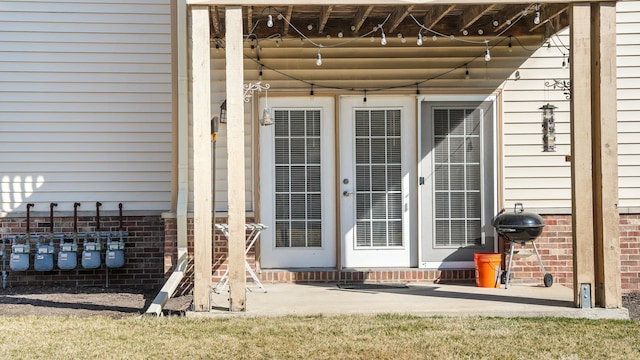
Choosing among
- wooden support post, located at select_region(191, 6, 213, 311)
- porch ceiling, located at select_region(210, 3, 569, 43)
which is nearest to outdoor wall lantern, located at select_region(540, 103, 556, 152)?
porch ceiling, located at select_region(210, 3, 569, 43)

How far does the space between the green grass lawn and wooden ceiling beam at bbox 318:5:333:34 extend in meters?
2.88

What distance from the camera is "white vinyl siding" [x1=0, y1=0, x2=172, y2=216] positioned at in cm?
973

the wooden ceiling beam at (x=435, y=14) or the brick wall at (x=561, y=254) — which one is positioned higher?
the wooden ceiling beam at (x=435, y=14)

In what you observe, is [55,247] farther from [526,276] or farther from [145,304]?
[526,276]

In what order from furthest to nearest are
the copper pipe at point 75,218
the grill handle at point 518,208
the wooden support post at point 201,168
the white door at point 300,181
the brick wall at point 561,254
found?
the copper pipe at point 75,218, the white door at point 300,181, the brick wall at point 561,254, the grill handle at point 518,208, the wooden support post at point 201,168

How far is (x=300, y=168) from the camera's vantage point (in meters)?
9.52

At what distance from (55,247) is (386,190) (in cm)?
393

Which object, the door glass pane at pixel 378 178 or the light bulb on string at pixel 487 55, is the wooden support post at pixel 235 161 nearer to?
the door glass pane at pixel 378 178

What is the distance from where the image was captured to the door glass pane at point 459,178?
9531 millimetres

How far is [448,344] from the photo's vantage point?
6121 millimetres

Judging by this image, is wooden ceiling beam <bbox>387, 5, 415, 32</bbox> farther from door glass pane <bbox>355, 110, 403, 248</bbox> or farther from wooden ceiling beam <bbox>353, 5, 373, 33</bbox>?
door glass pane <bbox>355, 110, 403, 248</bbox>

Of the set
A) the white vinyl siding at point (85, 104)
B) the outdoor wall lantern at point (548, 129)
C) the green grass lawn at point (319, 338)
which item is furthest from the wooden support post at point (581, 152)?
the white vinyl siding at point (85, 104)

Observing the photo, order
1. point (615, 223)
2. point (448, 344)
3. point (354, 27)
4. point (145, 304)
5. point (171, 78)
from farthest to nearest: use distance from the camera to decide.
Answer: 1. point (171, 78)
2. point (354, 27)
3. point (145, 304)
4. point (615, 223)
5. point (448, 344)

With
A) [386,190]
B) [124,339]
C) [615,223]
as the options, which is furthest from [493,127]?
[124,339]
